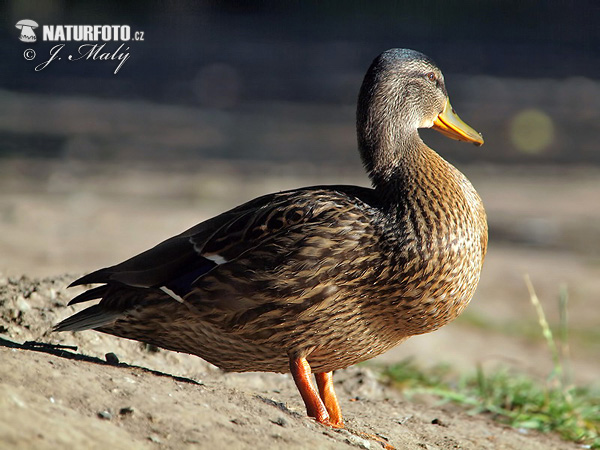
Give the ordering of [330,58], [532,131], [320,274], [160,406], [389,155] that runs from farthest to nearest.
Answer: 1. [330,58]
2. [532,131]
3. [389,155]
4. [320,274]
5. [160,406]

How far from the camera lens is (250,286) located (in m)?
3.86

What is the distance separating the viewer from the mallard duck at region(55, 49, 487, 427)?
381 cm

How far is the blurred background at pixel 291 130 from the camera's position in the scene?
7.81 m

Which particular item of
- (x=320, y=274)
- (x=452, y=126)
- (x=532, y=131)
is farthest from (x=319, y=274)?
(x=532, y=131)

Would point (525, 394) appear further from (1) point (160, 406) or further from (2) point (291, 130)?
(2) point (291, 130)

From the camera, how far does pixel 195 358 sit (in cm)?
526

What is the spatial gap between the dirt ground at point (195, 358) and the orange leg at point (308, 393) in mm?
112

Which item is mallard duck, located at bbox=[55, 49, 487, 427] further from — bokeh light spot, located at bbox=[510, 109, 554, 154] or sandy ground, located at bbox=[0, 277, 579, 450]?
bokeh light spot, located at bbox=[510, 109, 554, 154]

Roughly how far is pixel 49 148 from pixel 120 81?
5.58 meters

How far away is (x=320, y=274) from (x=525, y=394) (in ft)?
7.17

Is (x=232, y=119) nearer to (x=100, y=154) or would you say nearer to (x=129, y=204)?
(x=100, y=154)

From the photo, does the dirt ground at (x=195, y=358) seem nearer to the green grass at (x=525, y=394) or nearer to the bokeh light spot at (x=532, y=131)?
the green grass at (x=525, y=394)

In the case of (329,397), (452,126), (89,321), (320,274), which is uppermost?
(452,126)

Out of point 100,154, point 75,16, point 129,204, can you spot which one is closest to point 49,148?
point 100,154
